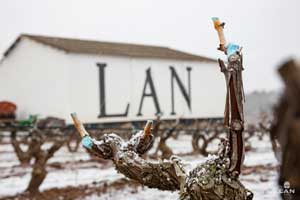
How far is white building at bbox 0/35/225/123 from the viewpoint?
41000 mm

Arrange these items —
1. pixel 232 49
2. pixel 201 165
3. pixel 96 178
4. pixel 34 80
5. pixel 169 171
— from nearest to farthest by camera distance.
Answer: pixel 232 49
pixel 201 165
pixel 169 171
pixel 96 178
pixel 34 80

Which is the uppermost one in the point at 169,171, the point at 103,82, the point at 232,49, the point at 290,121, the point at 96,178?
the point at 103,82

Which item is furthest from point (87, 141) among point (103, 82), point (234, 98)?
point (103, 82)

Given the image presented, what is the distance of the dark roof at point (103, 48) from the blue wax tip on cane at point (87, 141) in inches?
1571

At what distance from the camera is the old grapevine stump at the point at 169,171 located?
80.9 inches

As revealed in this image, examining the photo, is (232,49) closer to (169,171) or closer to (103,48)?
(169,171)

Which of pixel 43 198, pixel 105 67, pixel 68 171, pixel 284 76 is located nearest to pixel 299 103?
pixel 284 76

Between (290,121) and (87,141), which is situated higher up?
(290,121)

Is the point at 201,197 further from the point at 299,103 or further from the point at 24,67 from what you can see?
the point at 24,67

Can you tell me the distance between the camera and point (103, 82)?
140ft

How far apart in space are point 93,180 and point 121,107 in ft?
84.5

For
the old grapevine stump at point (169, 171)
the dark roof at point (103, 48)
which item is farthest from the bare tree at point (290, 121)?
the dark roof at point (103, 48)

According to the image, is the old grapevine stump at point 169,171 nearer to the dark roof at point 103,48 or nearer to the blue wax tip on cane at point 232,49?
the blue wax tip on cane at point 232,49

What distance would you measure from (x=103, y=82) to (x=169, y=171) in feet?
133
